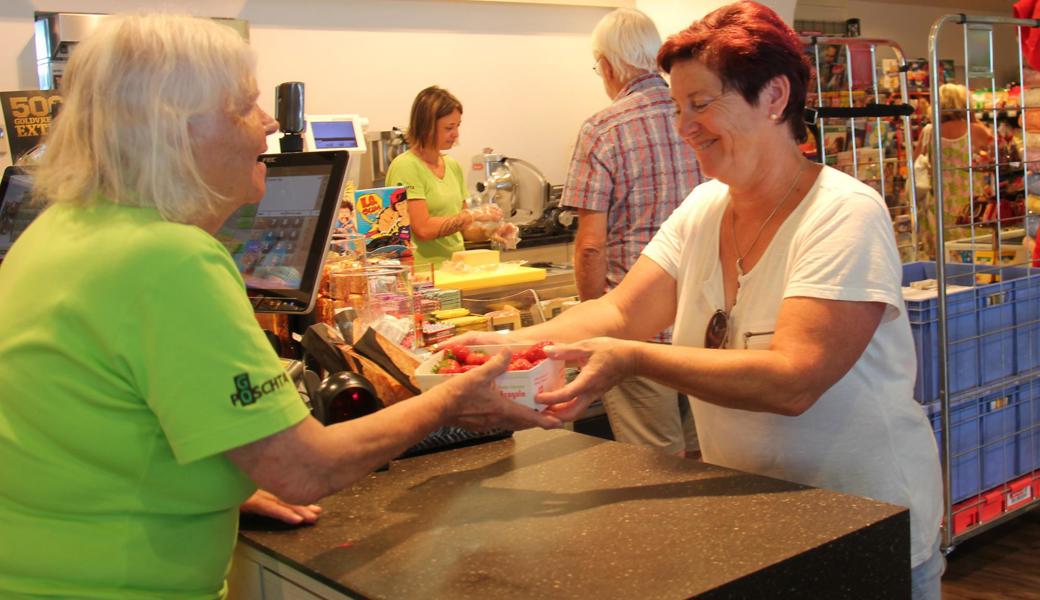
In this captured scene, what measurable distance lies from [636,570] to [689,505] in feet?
0.87

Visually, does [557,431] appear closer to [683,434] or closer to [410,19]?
[683,434]

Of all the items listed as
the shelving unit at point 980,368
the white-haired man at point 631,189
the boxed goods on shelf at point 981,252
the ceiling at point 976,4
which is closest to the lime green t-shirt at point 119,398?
the white-haired man at point 631,189

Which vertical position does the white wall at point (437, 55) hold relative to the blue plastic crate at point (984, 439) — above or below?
above

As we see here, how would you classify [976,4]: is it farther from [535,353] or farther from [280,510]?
[280,510]

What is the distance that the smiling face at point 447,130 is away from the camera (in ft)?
18.4

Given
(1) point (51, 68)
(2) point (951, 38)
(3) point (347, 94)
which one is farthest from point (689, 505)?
(2) point (951, 38)

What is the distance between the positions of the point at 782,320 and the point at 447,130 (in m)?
4.11

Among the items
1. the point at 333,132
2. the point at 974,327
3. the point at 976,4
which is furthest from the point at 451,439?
the point at 976,4

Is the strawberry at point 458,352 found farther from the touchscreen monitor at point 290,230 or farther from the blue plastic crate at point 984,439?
the blue plastic crate at point 984,439

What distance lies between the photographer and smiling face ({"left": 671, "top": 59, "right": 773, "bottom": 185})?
1858 millimetres

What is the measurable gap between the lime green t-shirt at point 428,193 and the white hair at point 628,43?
1.94 meters

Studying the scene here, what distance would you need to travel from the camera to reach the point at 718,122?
6.12ft

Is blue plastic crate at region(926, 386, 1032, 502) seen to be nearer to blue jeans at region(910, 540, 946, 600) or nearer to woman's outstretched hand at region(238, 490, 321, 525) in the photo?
blue jeans at region(910, 540, 946, 600)

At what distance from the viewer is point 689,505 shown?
5.09 feet
